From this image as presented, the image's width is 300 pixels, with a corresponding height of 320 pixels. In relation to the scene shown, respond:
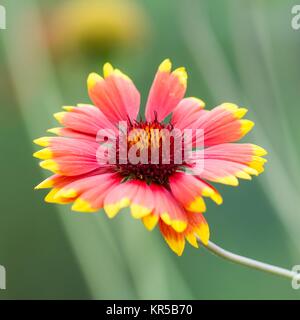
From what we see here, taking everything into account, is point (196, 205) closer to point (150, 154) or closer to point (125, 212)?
point (150, 154)

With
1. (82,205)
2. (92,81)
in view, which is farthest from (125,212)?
(82,205)

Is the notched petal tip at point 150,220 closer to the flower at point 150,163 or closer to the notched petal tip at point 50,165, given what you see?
the flower at point 150,163

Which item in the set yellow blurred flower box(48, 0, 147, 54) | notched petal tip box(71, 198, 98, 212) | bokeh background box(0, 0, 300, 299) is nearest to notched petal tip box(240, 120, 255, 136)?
notched petal tip box(71, 198, 98, 212)

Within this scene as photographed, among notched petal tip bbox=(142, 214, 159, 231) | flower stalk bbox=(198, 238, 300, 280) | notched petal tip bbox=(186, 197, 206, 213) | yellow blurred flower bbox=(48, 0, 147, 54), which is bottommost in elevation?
flower stalk bbox=(198, 238, 300, 280)

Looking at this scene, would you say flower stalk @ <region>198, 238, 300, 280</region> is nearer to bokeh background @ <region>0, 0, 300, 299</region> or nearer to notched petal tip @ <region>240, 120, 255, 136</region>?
notched petal tip @ <region>240, 120, 255, 136</region>

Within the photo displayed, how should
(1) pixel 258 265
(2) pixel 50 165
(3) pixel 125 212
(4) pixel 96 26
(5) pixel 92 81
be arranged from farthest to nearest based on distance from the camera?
1. (4) pixel 96 26
2. (3) pixel 125 212
3. (5) pixel 92 81
4. (2) pixel 50 165
5. (1) pixel 258 265
